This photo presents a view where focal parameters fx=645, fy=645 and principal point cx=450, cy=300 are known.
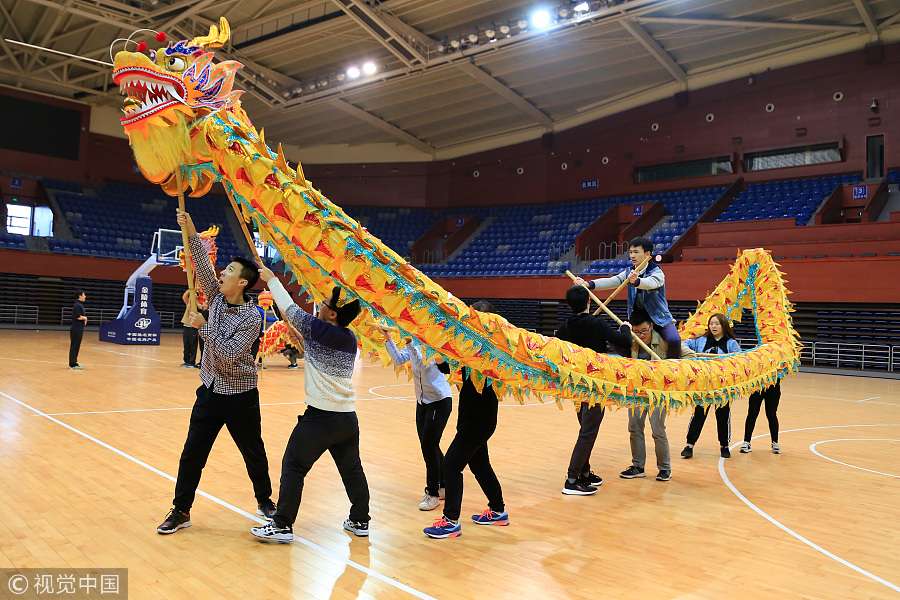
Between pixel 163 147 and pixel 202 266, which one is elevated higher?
pixel 163 147

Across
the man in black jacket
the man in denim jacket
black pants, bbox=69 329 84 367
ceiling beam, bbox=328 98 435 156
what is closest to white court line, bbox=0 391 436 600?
the man in black jacket

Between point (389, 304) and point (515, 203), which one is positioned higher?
point (515, 203)

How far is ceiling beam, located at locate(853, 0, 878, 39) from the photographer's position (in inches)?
670

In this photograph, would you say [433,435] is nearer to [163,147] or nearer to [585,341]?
[585,341]

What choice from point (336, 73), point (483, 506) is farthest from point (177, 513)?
point (336, 73)

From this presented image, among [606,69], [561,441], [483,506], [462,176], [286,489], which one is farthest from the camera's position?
[462,176]

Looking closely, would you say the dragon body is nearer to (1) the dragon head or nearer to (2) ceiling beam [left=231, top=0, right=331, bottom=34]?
(1) the dragon head

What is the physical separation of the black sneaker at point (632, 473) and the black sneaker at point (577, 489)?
70 centimetres

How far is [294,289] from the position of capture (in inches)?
1027

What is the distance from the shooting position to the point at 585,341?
504 cm

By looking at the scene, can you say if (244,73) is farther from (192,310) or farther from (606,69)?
(192,310)

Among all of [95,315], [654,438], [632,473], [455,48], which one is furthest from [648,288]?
[95,315]

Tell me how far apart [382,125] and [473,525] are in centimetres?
2348

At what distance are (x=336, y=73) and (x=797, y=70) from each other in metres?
14.9
